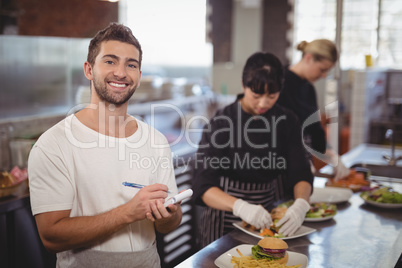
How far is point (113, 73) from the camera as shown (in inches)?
62.8

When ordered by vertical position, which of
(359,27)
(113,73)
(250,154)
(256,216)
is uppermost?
(359,27)

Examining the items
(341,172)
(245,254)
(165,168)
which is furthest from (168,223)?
(341,172)

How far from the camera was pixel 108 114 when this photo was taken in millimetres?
1633

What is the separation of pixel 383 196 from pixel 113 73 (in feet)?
5.75

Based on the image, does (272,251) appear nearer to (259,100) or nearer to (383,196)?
(259,100)

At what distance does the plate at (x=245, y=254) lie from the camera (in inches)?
66.9

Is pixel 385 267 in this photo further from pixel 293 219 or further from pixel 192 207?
pixel 192 207

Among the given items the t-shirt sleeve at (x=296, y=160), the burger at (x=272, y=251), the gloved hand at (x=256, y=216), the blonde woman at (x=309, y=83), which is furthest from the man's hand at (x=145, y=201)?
the blonde woman at (x=309, y=83)

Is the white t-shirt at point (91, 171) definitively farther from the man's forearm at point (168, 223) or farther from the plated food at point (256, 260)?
the plated food at point (256, 260)

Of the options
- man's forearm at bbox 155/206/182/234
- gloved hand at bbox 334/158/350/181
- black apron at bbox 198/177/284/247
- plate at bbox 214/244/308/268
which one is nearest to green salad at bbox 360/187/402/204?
gloved hand at bbox 334/158/350/181

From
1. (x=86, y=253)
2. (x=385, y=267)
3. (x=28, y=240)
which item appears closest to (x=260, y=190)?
(x=385, y=267)

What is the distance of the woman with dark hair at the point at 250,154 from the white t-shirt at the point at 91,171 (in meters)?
0.63

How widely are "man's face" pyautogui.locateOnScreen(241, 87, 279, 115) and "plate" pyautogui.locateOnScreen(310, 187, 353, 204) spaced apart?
2.24ft

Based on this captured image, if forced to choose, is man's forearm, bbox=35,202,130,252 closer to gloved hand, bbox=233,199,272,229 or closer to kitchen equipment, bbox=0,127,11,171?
gloved hand, bbox=233,199,272,229
